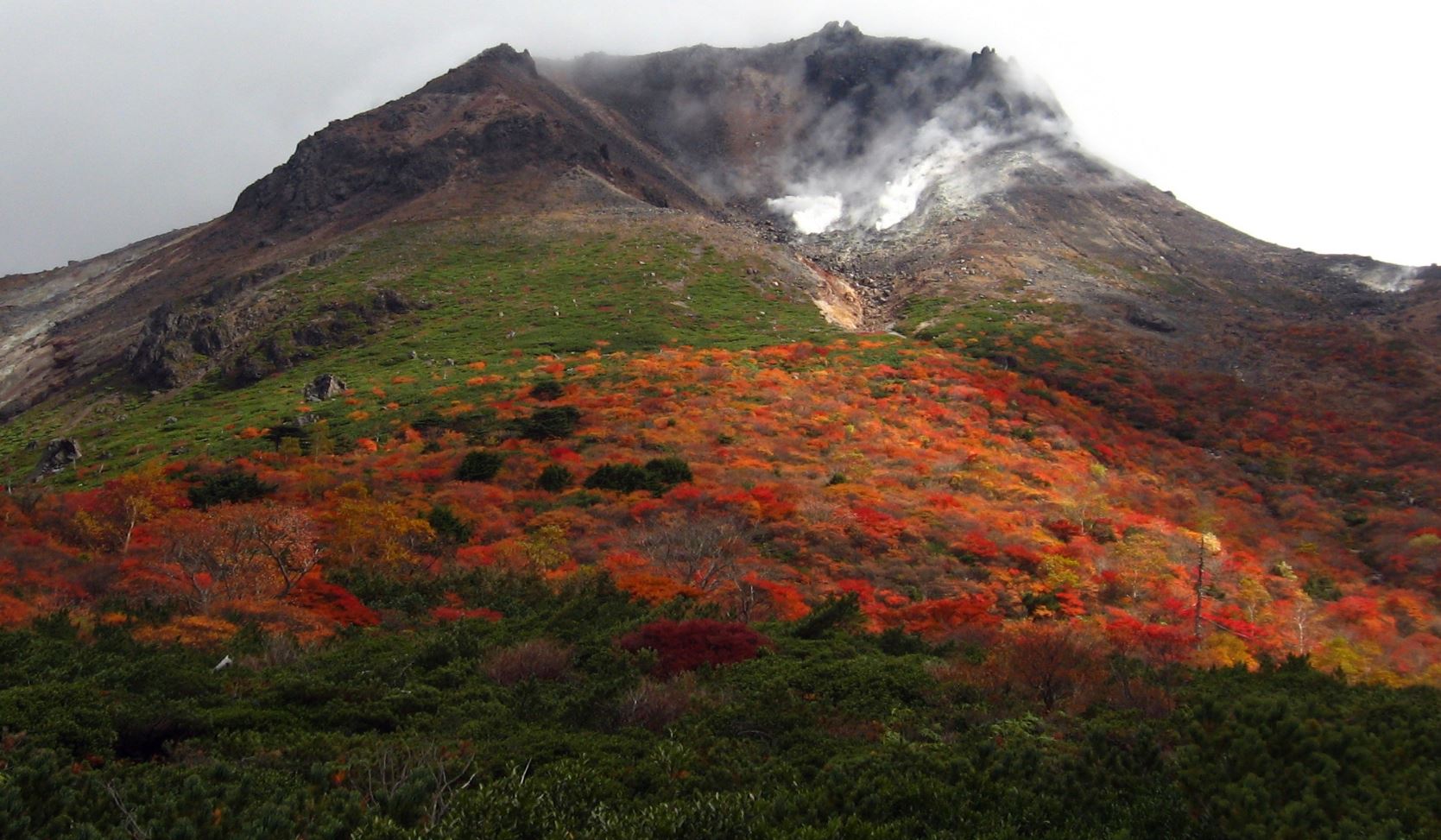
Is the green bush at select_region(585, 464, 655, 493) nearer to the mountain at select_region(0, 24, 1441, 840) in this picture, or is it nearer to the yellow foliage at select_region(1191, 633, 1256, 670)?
the mountain at select_region(0, 24, 1441, 840)

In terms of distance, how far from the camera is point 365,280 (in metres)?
69.3

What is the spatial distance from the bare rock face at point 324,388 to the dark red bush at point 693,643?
37.3 meters

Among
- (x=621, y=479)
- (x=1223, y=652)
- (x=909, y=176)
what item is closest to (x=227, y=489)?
(x=621, y=479)

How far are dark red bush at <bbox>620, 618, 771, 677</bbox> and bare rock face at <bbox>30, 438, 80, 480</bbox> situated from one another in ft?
130

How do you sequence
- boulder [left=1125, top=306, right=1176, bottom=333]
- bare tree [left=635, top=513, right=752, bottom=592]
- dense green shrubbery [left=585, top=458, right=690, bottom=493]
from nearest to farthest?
bare tree [left=635, top=513, right=752, bottom=592] < dense green shrubbery [left=585, top=458, right=690, bottom=493] < boulder [left=1125, top=306, right=1176, bottom=333]

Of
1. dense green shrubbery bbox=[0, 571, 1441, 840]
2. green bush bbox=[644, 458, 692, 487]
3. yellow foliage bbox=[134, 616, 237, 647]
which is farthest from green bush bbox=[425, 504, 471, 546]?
dense green shrubbery bbox=[0, 571, 1441, 840]

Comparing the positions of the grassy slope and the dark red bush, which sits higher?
the grassy slope

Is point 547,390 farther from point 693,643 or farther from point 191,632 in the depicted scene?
point 693,643

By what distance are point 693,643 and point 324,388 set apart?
39.7 metres

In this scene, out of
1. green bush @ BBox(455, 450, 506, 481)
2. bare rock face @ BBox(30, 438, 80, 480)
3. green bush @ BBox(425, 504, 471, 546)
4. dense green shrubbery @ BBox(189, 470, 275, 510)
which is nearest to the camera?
green bush @ BBox(425, 504, 471, 546)

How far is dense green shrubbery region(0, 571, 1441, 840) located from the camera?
9242 millimetres

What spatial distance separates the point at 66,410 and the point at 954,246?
78.0 m

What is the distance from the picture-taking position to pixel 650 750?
11789mm

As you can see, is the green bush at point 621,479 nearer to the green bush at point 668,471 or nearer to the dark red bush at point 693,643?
the green bush at point 668,471
